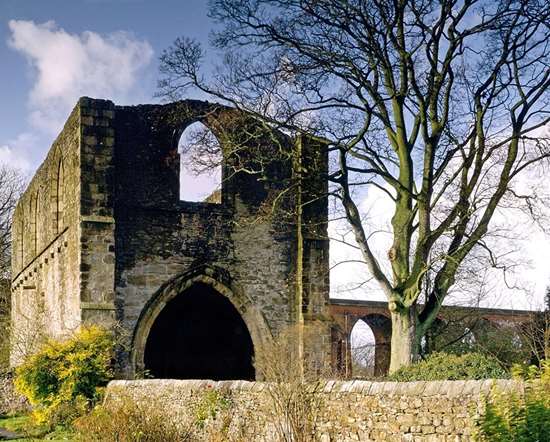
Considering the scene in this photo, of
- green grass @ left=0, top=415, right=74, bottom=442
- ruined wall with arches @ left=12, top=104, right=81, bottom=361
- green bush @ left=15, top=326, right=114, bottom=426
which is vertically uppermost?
ruined wall with arches @ left=12, top=104, right=81, bottom=361

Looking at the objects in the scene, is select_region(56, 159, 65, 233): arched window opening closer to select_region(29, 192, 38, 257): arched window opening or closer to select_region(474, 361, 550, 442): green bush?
select_region(29, 192, 38, 257): arched window opening

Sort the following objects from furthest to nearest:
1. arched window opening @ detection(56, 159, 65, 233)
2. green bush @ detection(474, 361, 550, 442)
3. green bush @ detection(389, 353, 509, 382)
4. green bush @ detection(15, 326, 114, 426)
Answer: arched window opening @ detection(56, 159, 65, 233) < green bush @ detection(15, 326, 114, 426) < green bush @ detection(389, 353, 509, 382) < green bush @ detection(474, 361, 550, 442)

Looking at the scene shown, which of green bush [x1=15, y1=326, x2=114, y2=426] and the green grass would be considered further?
green bush [x1=15, y1=326, x2=114, y2=426]

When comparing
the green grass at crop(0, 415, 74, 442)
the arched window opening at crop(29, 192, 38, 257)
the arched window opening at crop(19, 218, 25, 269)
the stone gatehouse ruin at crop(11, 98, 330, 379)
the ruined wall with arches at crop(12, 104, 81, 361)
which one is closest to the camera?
the green grass at crop(0, 415, 74, 442)

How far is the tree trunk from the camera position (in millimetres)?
16906

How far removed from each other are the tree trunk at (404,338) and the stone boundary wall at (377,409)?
17.7 ft

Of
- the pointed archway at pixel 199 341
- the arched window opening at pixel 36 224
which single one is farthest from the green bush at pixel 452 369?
the arched window opening at pixel 36 224

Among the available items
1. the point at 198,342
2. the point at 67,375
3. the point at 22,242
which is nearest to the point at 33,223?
the point at 22,242

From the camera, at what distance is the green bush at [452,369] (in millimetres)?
13273

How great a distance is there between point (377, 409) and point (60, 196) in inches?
620

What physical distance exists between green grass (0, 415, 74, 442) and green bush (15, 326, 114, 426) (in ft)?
1.04

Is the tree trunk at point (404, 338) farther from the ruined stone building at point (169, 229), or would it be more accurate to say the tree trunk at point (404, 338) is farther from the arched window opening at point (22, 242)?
the arched window opening at point (22, 242)

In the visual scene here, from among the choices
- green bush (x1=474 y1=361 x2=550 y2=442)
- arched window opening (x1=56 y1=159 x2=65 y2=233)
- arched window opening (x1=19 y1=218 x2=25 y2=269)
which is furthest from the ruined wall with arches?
green bush (x1=474 y1=361 x2=550 y2=442)

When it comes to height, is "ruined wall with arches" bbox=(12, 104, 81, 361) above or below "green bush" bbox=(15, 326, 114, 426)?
above
